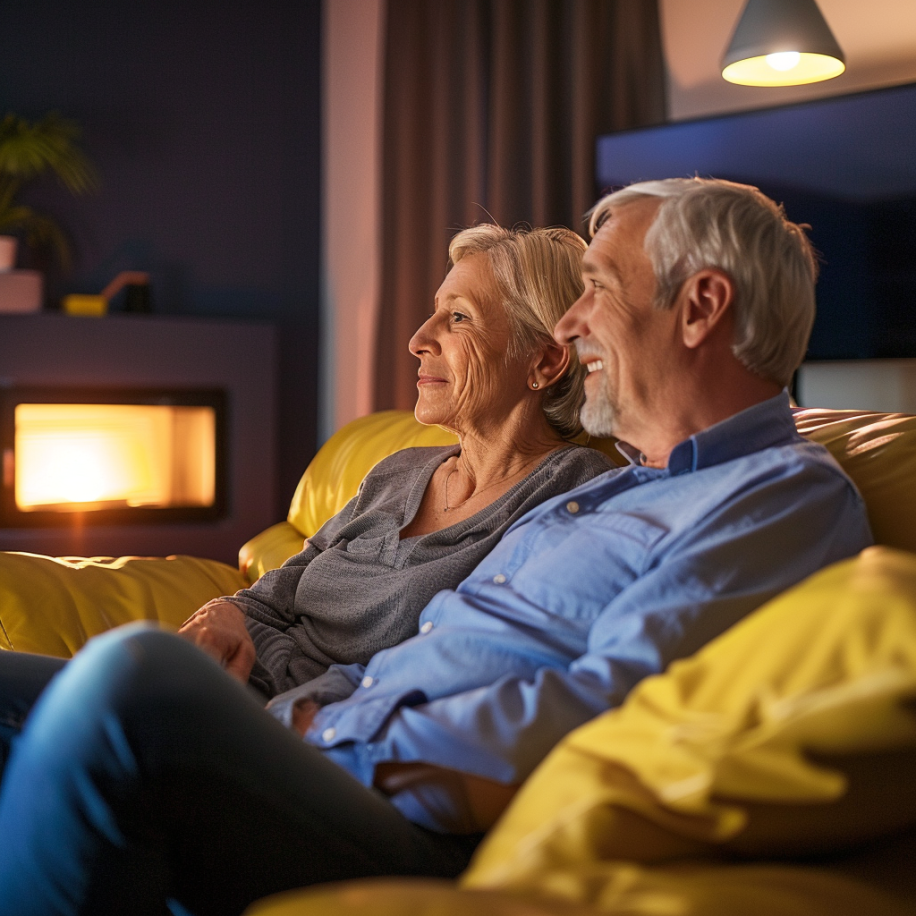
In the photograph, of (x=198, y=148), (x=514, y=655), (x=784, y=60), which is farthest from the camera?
(x=198, y=148)

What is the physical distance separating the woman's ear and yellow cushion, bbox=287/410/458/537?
37 centimetres

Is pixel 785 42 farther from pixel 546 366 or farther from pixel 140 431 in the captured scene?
pixel 140 431

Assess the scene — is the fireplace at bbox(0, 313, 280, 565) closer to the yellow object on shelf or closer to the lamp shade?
the yellow object on shelf

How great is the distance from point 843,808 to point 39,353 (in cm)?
361

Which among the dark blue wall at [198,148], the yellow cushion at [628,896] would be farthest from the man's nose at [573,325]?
the dark blue wall at [198,148]

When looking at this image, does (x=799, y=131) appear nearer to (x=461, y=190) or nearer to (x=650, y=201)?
(x=461, y=190)

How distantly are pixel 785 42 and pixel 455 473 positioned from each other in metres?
1.68

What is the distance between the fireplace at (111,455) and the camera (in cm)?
384

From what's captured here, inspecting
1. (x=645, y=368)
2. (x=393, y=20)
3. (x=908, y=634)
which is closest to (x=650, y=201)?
(x=645, y=368)

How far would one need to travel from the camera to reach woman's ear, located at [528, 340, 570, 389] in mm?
1625

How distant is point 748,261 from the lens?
47.8 inches

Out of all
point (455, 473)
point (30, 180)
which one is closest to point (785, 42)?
point (455, 473)

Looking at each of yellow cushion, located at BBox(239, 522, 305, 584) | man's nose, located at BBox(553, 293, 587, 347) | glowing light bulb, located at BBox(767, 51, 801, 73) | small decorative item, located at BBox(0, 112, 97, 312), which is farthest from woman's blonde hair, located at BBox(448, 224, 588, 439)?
small decorative item, located at BBox(0, 112, 97, 312)

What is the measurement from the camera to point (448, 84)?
13.3 ft
